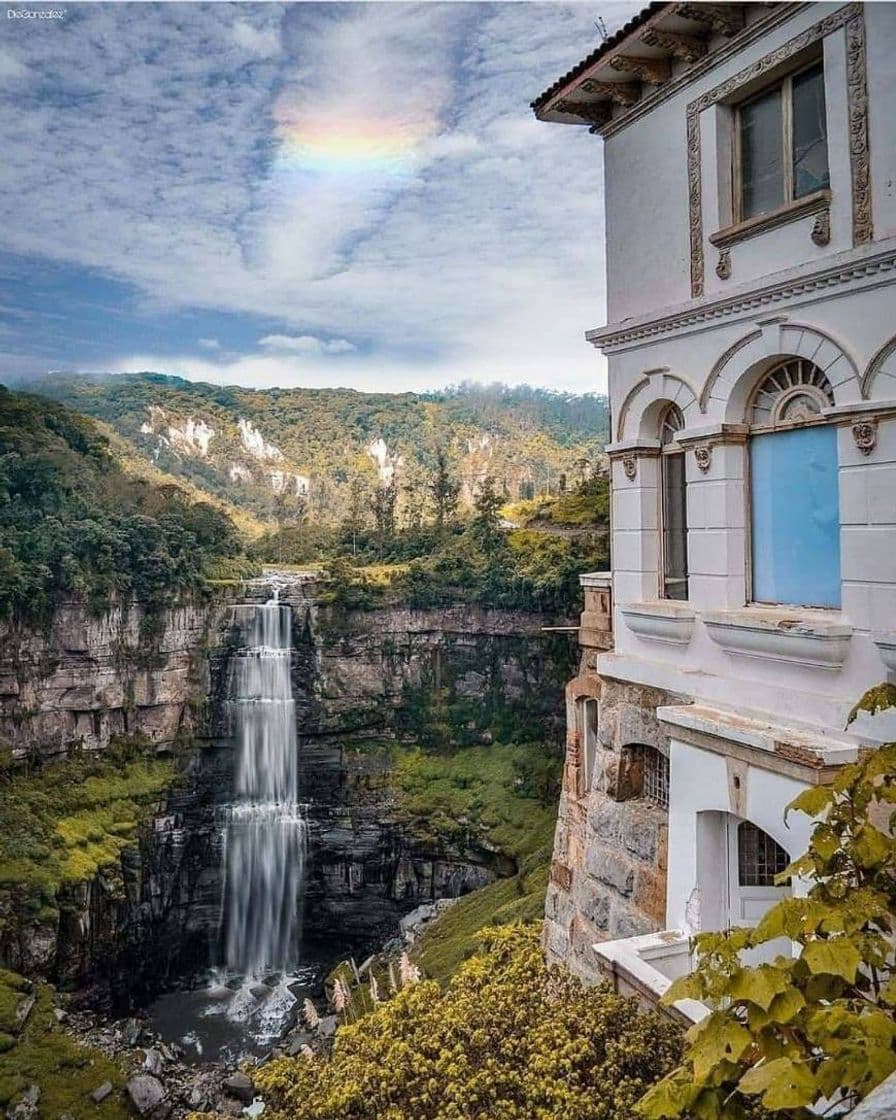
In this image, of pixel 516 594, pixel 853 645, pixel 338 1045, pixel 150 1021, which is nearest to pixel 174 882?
pixel 150 1021

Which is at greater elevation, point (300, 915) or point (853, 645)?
point (853, 645)

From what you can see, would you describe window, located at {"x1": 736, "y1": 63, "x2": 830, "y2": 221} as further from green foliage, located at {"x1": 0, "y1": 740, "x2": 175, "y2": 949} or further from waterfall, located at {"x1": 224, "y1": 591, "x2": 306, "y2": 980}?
waterfall, located at {"x1": 224, "y1": 591, "x2": 306, "y2": 980}

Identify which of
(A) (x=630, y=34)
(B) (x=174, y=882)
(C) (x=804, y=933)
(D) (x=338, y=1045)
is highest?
(A) (x=630, y=34)

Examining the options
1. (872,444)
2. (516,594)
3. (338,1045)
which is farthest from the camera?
(516,594)

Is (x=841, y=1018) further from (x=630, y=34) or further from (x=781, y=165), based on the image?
(x=630, y=34)

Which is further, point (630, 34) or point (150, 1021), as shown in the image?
point (150, 1021)

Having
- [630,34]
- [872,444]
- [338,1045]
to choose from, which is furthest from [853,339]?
[338,1045]

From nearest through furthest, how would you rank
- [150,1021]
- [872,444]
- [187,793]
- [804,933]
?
[804,933] → [872,444] → [150,1021] → [187,793]
